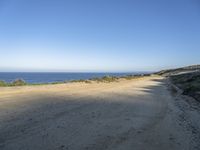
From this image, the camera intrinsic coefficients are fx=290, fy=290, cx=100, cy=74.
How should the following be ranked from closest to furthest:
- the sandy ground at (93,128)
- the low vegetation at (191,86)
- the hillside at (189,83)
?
1. the sandy ground at (93,128)
2. the low vegetation at (191,86)
3. the hillside at (189,83)

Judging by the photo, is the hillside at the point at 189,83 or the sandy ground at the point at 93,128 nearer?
the sandy ground at the point at 93,128

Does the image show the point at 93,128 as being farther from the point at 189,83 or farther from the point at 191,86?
the point at 189,83

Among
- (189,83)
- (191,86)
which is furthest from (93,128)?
(189,83)

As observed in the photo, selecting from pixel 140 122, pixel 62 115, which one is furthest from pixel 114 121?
pixel 62 115

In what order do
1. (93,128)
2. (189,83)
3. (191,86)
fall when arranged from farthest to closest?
(189,83) < (191,86) < (93,128)

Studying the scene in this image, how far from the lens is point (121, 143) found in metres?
7.48

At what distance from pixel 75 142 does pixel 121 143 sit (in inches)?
46.6

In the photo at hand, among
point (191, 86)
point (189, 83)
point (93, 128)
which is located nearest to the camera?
point (93, 128)

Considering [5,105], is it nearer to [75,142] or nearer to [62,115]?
[62,115]

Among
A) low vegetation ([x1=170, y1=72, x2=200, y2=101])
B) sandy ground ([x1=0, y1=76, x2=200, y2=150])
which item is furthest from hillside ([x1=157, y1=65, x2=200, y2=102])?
sandy ground ([x1=0, y1=76, x2=200, y2=150])

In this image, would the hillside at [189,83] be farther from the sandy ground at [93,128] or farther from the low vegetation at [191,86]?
the sandy ground at [93,128]

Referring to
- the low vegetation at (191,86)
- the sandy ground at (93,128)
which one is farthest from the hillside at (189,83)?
the sandy ground at (93,128)

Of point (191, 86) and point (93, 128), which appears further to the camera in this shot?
point (191, 86)

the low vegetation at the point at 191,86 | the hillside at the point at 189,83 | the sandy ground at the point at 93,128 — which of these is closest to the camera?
the sandy ground at the point at 93,128
